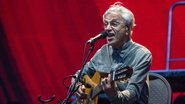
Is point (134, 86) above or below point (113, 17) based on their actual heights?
below

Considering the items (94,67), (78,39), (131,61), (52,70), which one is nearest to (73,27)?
(78,39)

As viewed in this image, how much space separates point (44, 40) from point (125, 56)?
7.13 feet

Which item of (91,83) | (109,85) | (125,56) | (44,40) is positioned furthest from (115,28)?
(44,40)

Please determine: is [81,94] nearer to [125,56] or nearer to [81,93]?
[81,93]

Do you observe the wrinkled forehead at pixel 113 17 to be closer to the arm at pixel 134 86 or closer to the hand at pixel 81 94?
the arm at pixel 134 86

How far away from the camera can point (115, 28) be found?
2.89 metres

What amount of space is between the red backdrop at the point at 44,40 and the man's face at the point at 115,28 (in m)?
1.98

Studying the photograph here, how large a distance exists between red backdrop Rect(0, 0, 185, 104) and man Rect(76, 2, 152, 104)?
6.07ft

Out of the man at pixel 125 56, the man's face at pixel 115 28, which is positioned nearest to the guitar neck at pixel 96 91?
the man at pixel 125 56

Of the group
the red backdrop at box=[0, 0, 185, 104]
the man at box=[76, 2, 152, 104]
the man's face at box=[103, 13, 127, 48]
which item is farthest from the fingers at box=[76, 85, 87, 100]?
the red backdrop at box=[0, 0, 185, 104]

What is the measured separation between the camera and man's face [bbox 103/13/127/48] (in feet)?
9.50

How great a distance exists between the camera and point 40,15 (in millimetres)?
4988

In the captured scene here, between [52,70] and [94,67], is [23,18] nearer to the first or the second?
[52,70]

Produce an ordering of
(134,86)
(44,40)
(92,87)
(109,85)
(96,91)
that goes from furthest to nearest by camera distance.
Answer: (44,40)
(92,87)
(96,91)
(134,86)
(109,85)
